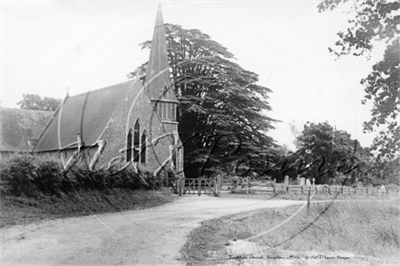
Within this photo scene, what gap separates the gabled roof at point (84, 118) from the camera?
2609cm

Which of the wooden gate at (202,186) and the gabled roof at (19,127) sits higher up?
the gabled roof at (19,127)

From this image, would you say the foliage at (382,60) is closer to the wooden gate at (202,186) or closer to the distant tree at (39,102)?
the wooden gate at (202,186)

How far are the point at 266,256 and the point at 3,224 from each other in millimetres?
6342

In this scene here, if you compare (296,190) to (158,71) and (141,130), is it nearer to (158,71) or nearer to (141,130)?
(141,130)

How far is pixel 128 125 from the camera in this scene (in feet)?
87.1

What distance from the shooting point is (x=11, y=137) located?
30641 millimetres

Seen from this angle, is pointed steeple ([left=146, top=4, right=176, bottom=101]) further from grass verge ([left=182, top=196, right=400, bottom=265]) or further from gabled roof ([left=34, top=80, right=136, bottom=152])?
grass verge ([left=182, top=196, right=400, bottom=265])

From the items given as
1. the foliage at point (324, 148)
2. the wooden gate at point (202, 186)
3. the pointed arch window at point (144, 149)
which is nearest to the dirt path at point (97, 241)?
the foliage at point (324, 148)

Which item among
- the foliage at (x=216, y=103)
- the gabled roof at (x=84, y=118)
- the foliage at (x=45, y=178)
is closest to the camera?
the foliage at (x=45, y=178)

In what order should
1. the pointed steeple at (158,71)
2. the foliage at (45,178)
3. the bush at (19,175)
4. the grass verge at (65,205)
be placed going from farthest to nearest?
the pointed steeple at (158,71), the foliage at (45,178), the bush at (19,175), the grass verge at (65,205)

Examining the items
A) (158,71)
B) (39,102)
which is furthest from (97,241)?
(39,102)

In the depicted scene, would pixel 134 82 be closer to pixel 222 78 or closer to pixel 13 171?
pixel 222 78

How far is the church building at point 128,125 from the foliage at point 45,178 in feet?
25.9

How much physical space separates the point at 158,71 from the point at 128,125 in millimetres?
6604
